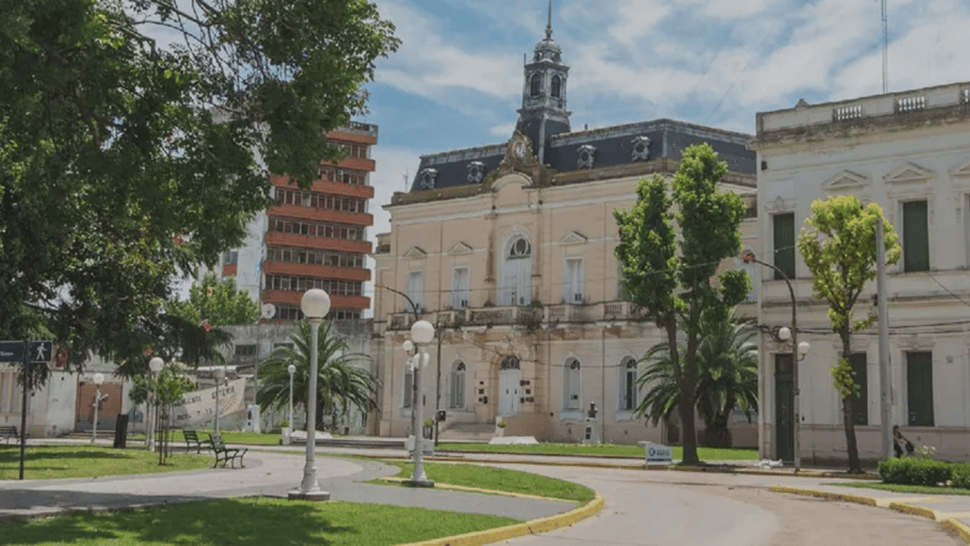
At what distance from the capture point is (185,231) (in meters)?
18.4

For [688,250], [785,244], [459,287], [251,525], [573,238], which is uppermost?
[573,238]

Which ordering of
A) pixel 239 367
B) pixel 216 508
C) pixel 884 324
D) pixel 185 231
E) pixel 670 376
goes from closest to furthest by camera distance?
pixel 216 508
pixel 185 231
pixel 884 324
pixel 670 376
pixel 239 367

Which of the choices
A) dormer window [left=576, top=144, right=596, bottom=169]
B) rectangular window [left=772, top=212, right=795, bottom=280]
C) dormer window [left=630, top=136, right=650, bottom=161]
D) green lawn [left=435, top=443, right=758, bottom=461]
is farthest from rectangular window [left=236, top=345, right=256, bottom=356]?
rectangular window [left=772, top=212, right=795, bottom=280]

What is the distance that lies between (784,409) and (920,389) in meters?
4.80

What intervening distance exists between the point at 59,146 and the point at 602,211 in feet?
149

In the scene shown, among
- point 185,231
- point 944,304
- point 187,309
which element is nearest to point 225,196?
point 185,231

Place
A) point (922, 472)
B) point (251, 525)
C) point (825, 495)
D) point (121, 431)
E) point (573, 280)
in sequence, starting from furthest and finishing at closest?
point (573, 280), point (121, 431), point (922, 472), point (825, 495), point (251, 525)

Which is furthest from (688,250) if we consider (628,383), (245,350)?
(245,350)

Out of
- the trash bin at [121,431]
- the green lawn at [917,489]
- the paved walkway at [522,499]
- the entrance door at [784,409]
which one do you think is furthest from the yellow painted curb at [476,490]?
the entrance door at [784,409]

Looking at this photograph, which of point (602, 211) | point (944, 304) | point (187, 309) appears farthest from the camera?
point (187, 309)

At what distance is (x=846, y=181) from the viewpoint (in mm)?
39562

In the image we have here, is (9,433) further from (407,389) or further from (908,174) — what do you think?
(908,174)

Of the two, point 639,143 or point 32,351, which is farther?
point 639,143

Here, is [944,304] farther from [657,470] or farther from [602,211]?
[602,211]
